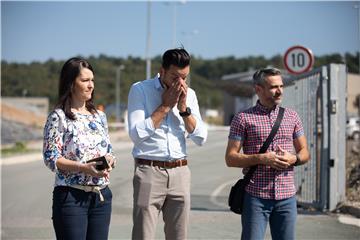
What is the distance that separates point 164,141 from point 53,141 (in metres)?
0.82

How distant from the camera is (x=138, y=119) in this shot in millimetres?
4594

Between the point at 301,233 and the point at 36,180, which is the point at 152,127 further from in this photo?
the point at 36,180

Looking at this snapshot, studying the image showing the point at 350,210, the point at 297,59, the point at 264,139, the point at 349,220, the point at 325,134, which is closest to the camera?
the point at 264,139

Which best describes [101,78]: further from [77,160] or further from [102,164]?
[102,164]

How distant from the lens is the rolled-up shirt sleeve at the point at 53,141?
4219 millimetres

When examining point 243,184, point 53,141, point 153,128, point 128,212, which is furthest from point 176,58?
point 128,212

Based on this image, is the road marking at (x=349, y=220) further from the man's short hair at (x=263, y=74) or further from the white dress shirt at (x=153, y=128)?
the white dress shirt at (x=153, y=128)

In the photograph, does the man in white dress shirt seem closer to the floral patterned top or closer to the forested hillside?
the floral patterned top

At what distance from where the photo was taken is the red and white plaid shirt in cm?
477

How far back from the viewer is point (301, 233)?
826 centimetres

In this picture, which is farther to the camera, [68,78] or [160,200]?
[160,200]

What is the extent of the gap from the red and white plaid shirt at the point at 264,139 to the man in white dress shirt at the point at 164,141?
36 centimetres

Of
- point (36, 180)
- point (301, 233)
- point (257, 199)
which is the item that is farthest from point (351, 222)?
point (36, 180)

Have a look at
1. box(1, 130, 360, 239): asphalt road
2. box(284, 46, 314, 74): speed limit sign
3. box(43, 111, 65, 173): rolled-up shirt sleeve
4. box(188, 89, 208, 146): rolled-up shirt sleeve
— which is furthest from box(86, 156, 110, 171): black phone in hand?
box(284, 46, 314, 74): speed limit sign
